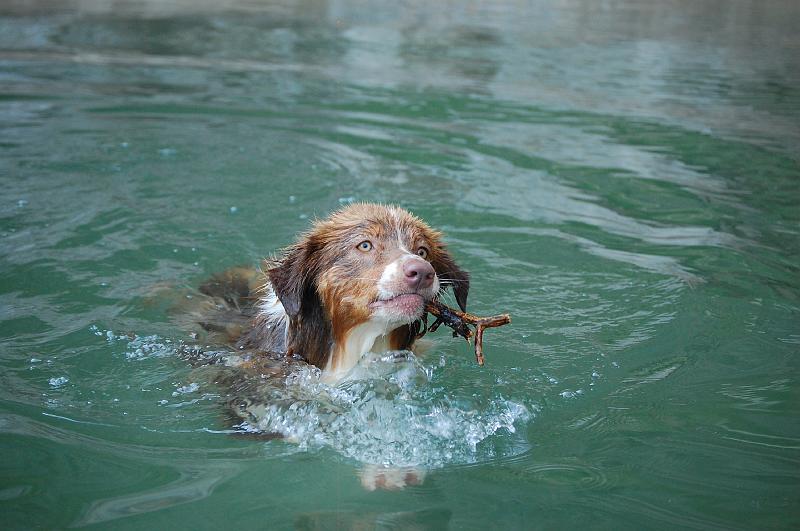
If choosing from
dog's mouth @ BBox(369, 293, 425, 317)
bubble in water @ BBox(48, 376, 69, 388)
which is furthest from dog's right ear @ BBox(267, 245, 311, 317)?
bubble in water @ BBox(48, 376, 69, 388)

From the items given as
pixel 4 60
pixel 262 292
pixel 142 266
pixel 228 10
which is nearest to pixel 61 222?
pixel 142 266

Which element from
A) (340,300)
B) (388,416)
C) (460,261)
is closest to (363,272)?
(340,300)

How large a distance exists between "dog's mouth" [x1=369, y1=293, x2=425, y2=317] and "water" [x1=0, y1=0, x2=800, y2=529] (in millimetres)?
695

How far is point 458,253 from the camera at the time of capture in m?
8.14

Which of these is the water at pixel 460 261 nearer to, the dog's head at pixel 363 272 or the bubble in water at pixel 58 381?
the bubble in water at pixel 58 381

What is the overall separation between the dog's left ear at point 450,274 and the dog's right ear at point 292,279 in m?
0.84

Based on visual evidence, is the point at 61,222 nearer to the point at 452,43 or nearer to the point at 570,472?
the point at 570,472

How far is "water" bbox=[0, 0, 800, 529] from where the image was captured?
4.58 meters

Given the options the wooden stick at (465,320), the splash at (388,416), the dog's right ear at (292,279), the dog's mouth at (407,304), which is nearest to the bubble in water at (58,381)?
the splash at (388,416)

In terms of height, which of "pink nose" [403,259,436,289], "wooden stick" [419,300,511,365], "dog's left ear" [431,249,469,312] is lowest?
"wooden stick" [419,300,511,365]

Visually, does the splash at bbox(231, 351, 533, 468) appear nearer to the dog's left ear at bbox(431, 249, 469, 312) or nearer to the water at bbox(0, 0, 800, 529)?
the water at bbox(0, 0, 800, 529)

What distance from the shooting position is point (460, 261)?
26.1 ft

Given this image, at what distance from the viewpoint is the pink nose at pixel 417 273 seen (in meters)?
4.89

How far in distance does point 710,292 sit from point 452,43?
41.7 ft
